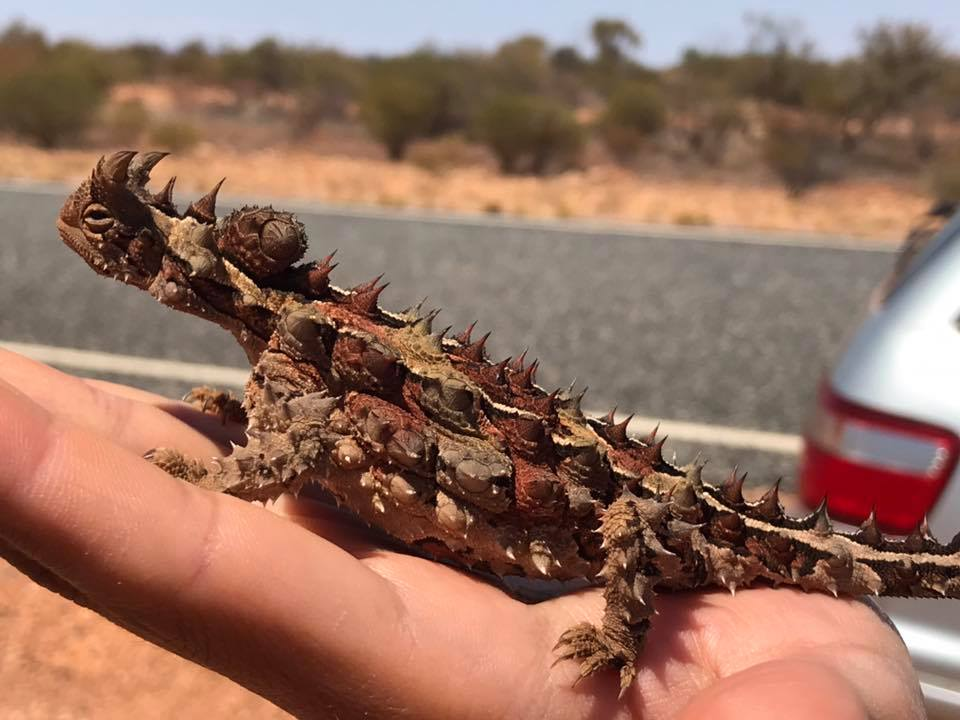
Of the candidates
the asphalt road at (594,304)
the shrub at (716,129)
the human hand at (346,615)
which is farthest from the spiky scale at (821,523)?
the shrub at (716,129)

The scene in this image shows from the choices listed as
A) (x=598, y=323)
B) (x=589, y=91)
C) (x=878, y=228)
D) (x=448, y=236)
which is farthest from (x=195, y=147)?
(x=589, y=91)

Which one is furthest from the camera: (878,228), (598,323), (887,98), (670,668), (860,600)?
(887,98)

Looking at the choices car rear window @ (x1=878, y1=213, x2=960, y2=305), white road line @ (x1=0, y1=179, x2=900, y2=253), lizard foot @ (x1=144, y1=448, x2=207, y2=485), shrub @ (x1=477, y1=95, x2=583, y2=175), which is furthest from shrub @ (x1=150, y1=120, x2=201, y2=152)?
lizard foot @ (x1=144, y1=448, x2=207, y2=485)

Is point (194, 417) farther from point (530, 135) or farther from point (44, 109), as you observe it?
point (44, 109)

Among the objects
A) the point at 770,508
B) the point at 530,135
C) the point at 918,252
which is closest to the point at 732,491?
the point at 770,508

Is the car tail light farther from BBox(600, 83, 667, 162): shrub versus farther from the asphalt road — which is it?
BBox(600, 83, 667, 162): shrub

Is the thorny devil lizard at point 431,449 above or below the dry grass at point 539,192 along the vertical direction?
above

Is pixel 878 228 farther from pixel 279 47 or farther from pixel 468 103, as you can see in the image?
pixel 279 47

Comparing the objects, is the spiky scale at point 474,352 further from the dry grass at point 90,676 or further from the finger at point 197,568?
the dry grass at point 90,676
